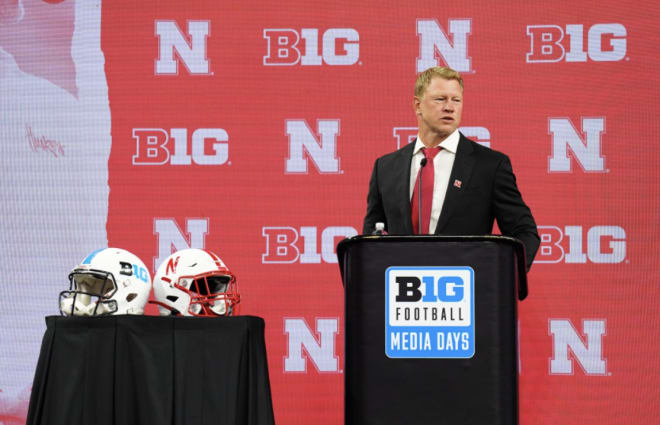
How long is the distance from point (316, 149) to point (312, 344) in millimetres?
1035

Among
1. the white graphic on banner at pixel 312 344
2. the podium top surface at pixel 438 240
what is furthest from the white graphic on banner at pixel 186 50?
the podium top surface at pixel 438 240

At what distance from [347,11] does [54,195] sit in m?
1.87

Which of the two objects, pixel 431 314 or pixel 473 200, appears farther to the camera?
pixel 473 200

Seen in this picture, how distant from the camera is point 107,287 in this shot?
9.32ft

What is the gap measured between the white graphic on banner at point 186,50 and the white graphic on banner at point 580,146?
1.91 meters

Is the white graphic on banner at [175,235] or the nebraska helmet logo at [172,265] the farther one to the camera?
the white graphic on banner at [175,235]

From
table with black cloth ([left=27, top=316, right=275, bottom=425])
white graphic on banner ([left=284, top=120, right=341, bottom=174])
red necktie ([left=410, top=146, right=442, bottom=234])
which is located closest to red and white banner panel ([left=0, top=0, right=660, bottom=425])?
white graphic on banner ([left=284, top=120, right=341, bottom=174])

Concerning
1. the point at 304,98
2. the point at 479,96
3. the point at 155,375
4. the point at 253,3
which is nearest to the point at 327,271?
the point at 304,98

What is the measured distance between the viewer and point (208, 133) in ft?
14.5

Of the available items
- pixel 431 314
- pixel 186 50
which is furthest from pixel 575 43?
pixel 431 314

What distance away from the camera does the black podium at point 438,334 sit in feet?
7.73

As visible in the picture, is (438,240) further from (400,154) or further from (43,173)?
(43,173)

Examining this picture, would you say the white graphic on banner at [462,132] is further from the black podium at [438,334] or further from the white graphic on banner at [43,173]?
the black podium at [438,334]

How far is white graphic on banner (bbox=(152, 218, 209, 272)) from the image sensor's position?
4328 mm
